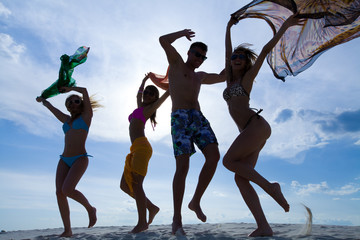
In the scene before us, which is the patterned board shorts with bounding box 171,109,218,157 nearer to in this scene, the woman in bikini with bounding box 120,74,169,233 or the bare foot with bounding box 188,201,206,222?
the bare foot with bounding box 188,201,206,222

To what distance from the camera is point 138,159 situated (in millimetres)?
5910

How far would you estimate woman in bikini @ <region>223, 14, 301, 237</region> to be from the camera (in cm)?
414

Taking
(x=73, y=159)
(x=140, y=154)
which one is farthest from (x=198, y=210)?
(x=73, y=159)

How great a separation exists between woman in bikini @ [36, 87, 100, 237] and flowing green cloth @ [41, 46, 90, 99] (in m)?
0.61

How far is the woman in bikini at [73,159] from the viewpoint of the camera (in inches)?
229

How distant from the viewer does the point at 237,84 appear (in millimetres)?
4594

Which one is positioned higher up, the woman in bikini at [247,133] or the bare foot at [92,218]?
the woman in bikini at [247,133]

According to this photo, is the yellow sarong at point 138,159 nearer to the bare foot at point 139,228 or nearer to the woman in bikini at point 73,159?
the bare foot at point 139,228

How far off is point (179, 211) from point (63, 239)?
2.14m

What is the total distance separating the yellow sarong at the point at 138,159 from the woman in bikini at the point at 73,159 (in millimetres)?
792

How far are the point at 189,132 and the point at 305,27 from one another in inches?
97.2

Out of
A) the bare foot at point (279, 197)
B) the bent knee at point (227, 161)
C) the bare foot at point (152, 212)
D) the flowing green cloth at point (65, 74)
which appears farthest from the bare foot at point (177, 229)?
the flowing green cloth at point (65, 74)

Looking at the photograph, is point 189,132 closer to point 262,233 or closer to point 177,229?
point 177,229

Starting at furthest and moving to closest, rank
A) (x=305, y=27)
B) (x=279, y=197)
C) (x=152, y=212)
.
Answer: (x=152, y=212)
(x=305, y=27)
(x=279, y=197)
